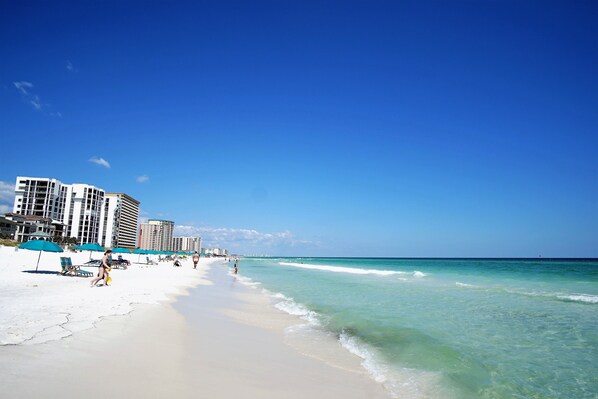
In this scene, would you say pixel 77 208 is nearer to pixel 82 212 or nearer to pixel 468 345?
pixel 82 212

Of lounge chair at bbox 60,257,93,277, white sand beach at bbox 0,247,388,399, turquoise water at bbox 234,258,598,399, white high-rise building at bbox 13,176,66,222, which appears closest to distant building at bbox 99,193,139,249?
white high-rise building at bbox 13,176,66,222

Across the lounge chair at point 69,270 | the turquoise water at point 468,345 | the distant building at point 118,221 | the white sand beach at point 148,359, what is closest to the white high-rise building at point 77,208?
the distant building at point 118,221

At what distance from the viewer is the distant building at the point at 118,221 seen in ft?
473

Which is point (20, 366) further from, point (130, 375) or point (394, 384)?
point (394, 384)

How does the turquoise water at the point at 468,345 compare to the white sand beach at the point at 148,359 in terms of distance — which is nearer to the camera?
the white sand beach at the point at 148,359

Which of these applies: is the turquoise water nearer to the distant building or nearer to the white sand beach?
the white sand beach

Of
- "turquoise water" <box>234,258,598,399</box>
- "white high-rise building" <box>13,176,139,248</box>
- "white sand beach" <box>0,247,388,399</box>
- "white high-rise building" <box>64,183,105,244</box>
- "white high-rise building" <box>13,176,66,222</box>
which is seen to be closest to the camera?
"white sand beach" <box>0,247,388,399</box>

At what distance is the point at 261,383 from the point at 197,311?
24.0ft

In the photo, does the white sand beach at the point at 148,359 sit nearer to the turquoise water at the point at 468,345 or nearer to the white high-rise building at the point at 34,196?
the turquoise water at the point at 468,345

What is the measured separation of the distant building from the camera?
14412cm

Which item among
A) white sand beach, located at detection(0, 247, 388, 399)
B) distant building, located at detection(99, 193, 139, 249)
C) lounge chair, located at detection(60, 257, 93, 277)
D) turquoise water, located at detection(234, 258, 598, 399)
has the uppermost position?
distant building, located at detection(99, 193, 139, 249)

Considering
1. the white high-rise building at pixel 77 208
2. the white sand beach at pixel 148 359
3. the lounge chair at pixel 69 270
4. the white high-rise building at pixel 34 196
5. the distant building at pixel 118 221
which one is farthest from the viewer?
the distant building at pixel 118 221

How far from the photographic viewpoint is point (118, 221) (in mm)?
149875

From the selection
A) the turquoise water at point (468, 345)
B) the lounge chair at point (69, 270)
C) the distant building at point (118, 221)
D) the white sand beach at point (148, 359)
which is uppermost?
the distant building at point (118, 221)
